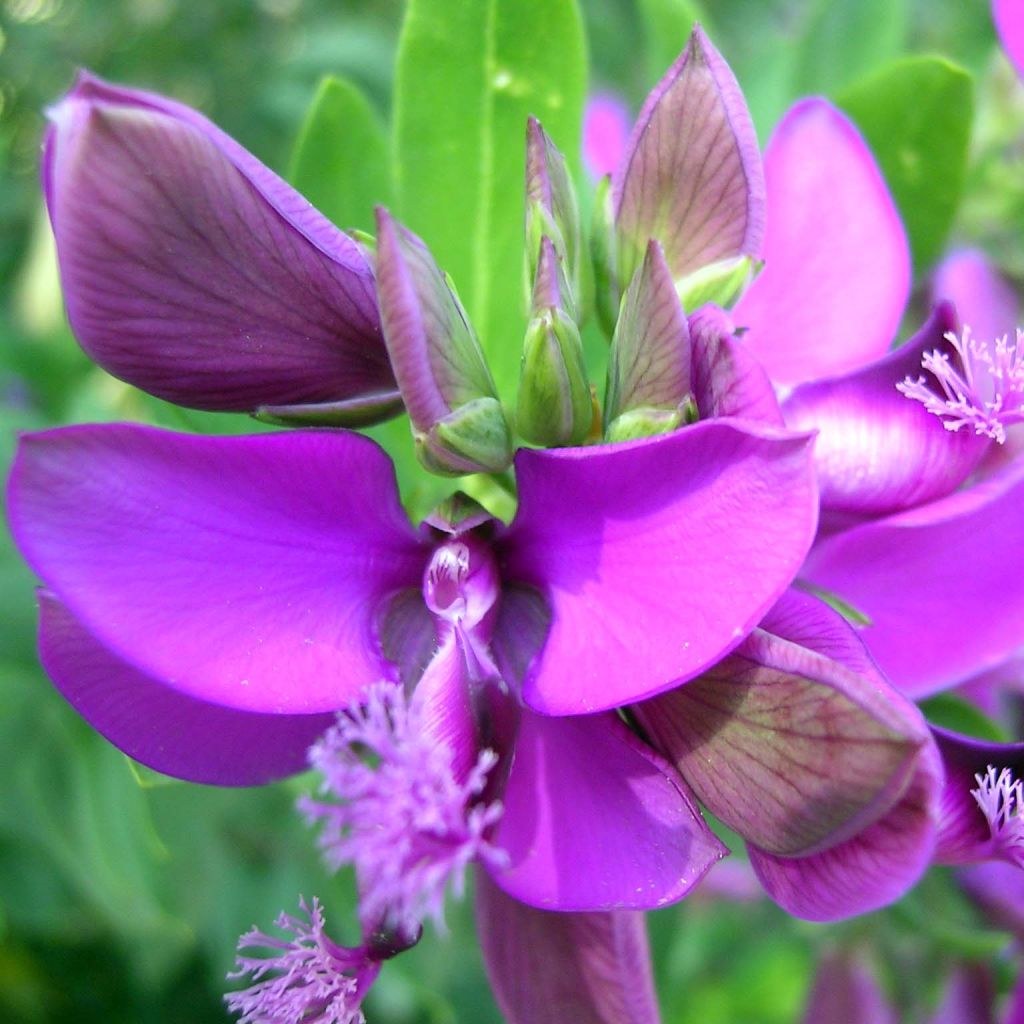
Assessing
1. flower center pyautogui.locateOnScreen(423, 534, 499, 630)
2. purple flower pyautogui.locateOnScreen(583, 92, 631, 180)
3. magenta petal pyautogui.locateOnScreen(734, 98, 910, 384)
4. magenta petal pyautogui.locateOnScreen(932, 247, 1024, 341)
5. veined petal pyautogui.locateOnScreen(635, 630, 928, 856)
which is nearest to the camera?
veined petal pyautogui.locateOnScreen(635, 630, 928, 856)

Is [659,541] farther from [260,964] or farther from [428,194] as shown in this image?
[428,194]

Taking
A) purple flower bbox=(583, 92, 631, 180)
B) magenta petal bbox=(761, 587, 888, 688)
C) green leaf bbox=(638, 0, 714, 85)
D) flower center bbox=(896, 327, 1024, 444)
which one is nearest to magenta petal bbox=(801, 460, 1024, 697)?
flower center bbox=(896, 327, 1024, 444)

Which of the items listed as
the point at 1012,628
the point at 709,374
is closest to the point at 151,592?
the point at 709,374

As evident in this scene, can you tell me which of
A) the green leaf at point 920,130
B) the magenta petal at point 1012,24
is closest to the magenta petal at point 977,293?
the green leaf at point 920,130

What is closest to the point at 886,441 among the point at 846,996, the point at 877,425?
the point at 877,425

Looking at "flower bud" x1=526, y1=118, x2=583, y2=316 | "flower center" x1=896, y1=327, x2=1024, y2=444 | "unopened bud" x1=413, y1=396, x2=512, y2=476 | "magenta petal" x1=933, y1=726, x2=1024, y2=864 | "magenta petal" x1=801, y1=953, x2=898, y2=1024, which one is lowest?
"magenta petal" x1=801, y1=953, x2=898, y2=1024

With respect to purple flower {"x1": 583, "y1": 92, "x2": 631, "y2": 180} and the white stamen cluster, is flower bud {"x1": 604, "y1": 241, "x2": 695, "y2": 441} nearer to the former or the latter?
the white stamen cluster

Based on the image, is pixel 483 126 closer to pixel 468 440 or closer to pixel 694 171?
pixel 694 171
